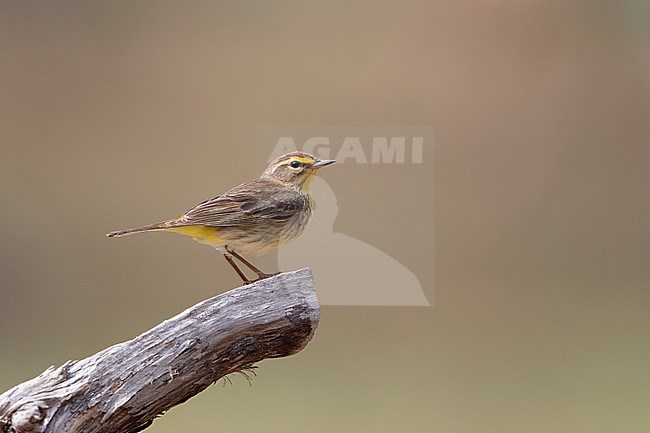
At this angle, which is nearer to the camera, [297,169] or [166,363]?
[166,363]

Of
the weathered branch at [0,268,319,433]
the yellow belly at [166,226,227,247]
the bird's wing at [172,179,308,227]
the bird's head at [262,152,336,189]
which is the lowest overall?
the weathered branch at [0,268,319,433]

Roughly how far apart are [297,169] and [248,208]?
164mm

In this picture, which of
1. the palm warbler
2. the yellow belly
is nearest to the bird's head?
the palm warbler

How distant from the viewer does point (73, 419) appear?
1.61 metres

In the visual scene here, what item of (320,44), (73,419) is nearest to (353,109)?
(320,44)

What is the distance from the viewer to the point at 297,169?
6.57ft

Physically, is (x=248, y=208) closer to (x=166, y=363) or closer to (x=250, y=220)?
(x=250, y=220)

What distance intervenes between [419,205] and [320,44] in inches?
24.3

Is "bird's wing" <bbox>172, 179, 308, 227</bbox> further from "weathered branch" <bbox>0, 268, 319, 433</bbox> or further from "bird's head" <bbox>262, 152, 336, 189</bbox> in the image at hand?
"weathered branch" <bbox>0, 268, 319, 433</bbox>

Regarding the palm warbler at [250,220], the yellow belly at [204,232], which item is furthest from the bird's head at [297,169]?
the yellow belly at [204,232]

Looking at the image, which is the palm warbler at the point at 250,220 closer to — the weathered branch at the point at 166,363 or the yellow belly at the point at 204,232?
the yellow belly at the point at 204,232

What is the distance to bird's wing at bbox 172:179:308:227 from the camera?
1.92 metres

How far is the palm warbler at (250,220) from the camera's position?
193 centimetres

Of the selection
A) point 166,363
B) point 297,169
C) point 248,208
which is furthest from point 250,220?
point 166,363
